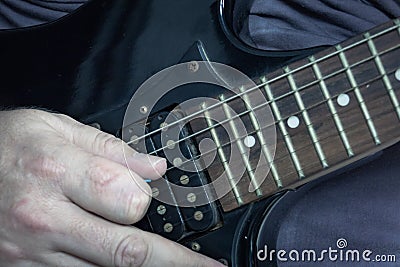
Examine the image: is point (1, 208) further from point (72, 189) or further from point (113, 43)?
point (113, 43)

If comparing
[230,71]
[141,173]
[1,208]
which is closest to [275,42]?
[230,71]

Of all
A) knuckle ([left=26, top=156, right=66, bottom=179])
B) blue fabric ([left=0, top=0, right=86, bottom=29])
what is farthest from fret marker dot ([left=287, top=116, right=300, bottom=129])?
blue fabric ([left=0, top=0, right=86, bottom=29])

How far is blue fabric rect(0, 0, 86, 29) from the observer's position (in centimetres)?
95

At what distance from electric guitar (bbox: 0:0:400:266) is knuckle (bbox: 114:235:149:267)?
0.14ft

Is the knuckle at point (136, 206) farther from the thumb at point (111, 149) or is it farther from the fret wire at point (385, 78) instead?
the fret wire at point (385, 78)

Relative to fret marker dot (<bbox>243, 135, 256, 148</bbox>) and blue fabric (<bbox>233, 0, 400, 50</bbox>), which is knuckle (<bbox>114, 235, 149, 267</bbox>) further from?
blue fabric (<bbox>233, 0, 400, 50</bbox>)

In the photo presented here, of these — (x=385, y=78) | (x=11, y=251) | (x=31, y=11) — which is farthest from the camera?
(x=31, y=11)

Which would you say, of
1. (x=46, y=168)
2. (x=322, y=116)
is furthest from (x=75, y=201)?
(x=322, y=116)

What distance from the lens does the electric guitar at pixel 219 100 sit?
0.71 m

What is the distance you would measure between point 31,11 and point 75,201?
0.34 meters

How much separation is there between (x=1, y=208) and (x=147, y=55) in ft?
0.80

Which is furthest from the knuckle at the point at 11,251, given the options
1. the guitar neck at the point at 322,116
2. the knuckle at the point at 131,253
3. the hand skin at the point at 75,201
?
the guitar neck at the point at 322,116

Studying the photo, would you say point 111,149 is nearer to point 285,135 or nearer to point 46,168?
point 46,168

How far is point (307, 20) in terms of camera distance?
870 mm
